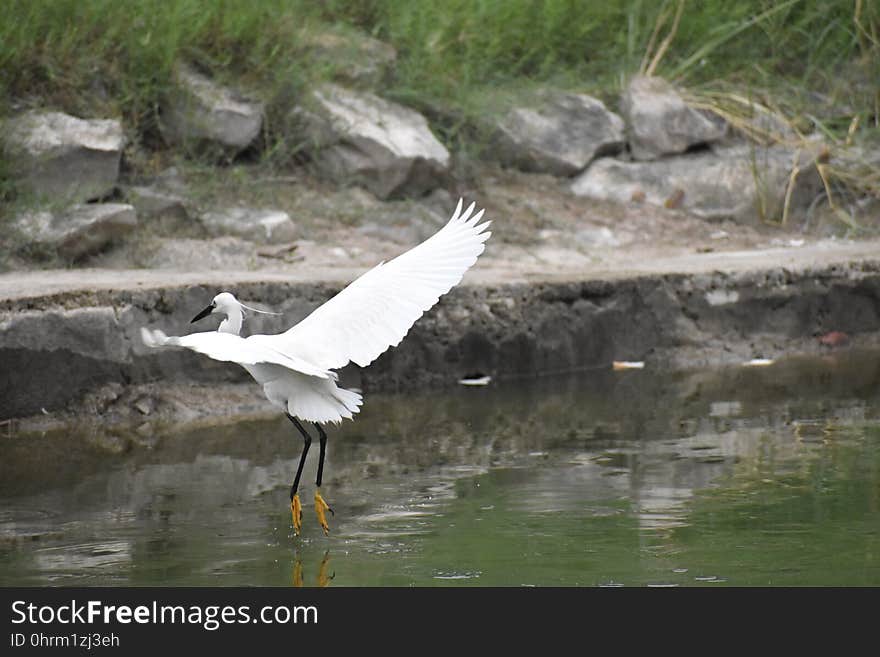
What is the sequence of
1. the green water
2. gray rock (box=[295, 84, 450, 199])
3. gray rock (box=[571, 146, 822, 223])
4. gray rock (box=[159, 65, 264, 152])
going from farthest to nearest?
1. gray rock (box=[571, 146, 822, 223])
2. gray rock (box=[295, 84, 450, 199])
3. gray rock (box=[159, 65, 264, 152])
4. the green water

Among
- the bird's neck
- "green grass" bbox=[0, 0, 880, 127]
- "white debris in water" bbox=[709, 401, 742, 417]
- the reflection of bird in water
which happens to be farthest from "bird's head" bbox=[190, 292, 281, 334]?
"green grass" bbox=[0, 0, 880, 127]

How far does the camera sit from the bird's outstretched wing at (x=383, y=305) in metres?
5.35

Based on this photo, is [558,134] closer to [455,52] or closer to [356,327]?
[455,52]

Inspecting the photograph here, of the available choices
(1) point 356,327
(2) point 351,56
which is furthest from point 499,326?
(2) point 351,56

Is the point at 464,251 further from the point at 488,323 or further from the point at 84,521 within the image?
the point at 488,323

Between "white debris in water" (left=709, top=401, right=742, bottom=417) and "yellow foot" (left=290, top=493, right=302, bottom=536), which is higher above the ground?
"yellow foot" (left=290, top=493, right=302, bottom=536)

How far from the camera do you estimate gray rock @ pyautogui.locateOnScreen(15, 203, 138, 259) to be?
8.62 metres

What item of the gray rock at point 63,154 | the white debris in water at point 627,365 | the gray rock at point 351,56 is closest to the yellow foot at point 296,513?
the white debris in water at point 627,365

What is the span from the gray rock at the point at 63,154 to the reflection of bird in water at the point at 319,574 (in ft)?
14.9

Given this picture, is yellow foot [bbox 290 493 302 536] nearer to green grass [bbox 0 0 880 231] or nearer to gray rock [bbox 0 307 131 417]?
gray rock [bbox 0 307 131 417]

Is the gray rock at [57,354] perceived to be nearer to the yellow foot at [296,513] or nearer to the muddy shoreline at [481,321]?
the muddy shoreline at [481,321]

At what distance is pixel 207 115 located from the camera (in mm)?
10109

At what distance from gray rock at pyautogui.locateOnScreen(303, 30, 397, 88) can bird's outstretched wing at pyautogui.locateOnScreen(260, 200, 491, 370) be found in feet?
18.2

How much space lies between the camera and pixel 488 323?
8375 millimetres
